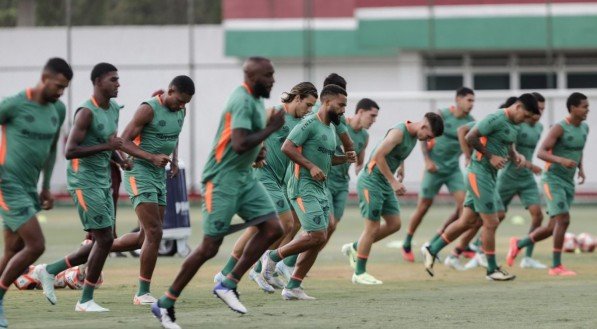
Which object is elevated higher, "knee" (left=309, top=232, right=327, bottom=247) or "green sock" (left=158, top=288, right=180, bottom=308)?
"knee" (left=309, top=232, right=327, bottom=247)

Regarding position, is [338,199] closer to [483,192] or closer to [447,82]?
[483,192]

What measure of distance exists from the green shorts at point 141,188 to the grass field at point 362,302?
1.04 m

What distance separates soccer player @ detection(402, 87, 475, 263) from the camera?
20203 millimetres

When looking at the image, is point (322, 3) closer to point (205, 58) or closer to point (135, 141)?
point (205, 58)

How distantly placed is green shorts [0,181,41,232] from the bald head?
2.07 metres

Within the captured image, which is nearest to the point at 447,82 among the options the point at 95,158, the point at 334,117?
the point at 334,117

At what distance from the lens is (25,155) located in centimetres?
1110

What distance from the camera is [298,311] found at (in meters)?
12.5

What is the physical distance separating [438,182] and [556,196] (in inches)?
132

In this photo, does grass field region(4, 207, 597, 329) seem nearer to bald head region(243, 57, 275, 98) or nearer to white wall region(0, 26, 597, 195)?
bald head region(243, 57, 275, 98)

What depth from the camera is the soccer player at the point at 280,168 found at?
14.7 m

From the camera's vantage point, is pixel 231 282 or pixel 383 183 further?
pixel 383 183

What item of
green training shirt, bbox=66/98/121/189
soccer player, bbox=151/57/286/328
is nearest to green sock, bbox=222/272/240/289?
soccer player, bbox=151/57/286/328

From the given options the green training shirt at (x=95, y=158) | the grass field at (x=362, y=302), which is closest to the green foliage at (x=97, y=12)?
the grass field at (x=362, y=302)
